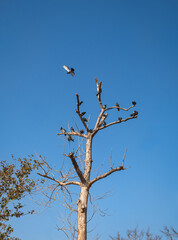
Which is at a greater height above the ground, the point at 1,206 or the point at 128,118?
the point at 128,118

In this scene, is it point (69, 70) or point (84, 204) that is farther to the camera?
point (69, 70)

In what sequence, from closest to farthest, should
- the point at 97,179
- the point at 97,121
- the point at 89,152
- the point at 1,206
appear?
the point at 97,179, the point at 89,152, the point at 97,121, the point at 1,206

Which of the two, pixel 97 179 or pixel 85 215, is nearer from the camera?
pixel 85 215

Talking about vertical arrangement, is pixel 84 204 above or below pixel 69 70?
below

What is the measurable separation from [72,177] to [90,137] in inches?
36.7

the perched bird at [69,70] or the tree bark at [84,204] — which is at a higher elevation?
the perched bird at [69,70]

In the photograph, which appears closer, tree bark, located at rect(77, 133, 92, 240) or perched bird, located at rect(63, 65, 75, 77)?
tree bark, located at rect(77, 133, 92, 240)

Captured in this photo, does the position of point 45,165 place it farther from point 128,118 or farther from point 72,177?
point 128,118

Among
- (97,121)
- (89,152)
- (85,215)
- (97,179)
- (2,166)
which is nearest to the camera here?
(85,215)

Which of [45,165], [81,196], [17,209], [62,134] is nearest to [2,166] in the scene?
[17,209]

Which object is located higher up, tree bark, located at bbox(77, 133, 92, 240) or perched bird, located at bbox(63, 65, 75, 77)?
perched bird, located at bbox(63, 65, 75, 77)

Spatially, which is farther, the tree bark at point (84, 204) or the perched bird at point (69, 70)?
the perched bird at point (69, 70)

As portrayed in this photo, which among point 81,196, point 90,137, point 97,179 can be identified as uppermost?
point 90,137

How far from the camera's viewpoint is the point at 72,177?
467cm
